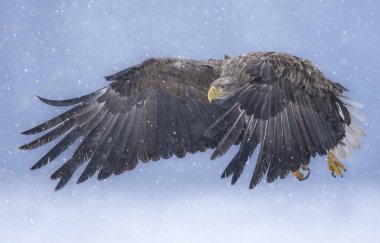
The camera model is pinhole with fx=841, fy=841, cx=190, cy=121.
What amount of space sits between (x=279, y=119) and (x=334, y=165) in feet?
6.08

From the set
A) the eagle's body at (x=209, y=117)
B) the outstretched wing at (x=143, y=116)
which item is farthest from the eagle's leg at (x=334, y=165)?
the outstretched wing at (x=143, y=116)

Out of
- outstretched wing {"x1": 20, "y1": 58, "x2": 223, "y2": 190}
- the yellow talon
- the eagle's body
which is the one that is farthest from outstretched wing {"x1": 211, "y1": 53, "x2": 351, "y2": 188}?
outstretched wing {"x1": 20, "y1": 58, "x2": 223, "y2": 190}

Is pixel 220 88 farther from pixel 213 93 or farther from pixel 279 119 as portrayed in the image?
pixel 279 119

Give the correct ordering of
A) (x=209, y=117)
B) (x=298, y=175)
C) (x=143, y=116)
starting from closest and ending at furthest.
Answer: (x=298, y=175)
(x=209, y=117)
(x=143, y=116)

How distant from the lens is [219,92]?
10.3 metres

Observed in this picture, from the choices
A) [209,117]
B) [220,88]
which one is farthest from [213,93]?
[209,117]

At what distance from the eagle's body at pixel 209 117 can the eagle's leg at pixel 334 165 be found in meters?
0.08

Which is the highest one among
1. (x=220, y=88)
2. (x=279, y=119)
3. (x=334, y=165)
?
(x=220, y=88)

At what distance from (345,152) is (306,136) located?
2.32 meters

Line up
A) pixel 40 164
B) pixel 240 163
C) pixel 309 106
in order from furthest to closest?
pixel 40 164, pixel 309 106, pixel 240 163

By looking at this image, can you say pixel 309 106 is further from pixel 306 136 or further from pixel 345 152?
pixel 345 152

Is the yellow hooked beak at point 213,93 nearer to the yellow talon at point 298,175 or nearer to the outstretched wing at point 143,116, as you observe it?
the outstretched wing at point 143,116

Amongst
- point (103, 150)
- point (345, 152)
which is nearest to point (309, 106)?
point (345, 152)

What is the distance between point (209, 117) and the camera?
37.1 ft
